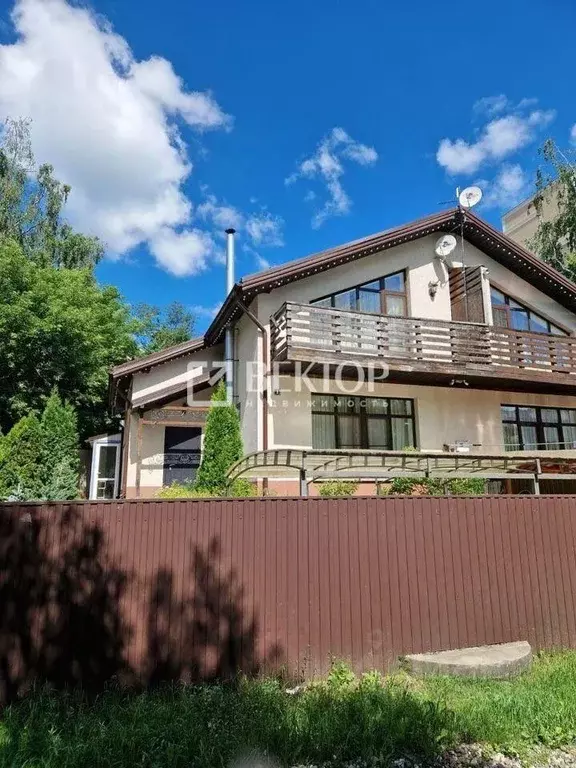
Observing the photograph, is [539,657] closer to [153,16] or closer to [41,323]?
[153,16]

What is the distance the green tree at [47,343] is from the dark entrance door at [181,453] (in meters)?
7.21

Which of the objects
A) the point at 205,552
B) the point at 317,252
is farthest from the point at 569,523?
the point at 317,252

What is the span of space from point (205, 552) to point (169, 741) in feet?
5.77

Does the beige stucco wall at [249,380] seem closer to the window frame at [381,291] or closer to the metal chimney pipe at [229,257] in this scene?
the window frame at [381,291]

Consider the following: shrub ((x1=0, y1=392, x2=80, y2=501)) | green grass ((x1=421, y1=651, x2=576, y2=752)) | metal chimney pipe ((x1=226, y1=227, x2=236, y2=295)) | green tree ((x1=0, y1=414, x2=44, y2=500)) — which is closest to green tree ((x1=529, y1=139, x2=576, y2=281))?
metal chimney pipe ((x1=226, y1=227, x2=236, y2=295))

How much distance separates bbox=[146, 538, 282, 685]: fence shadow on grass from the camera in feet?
16.2

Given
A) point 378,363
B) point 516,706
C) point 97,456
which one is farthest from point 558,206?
point 516,706

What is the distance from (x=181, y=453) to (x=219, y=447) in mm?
3526

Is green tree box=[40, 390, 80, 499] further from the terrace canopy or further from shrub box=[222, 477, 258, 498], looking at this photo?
the terrace canopy

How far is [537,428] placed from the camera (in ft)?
51.5

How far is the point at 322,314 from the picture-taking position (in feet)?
39.7

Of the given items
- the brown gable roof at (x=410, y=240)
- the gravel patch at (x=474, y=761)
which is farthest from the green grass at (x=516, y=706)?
the brown gable roof at (x=410, y=240)

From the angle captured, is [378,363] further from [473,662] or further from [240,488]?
[473,662]

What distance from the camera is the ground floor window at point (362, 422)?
43.1 ft
